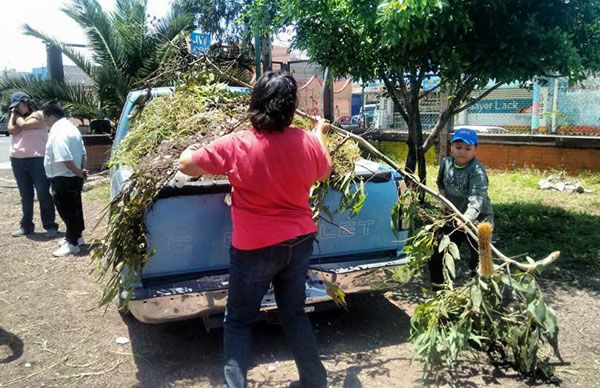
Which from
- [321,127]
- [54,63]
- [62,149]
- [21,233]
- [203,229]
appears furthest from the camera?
[54,63]

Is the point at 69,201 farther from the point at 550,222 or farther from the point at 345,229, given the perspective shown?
the point at 550,222

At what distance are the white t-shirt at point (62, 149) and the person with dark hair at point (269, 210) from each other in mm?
3629

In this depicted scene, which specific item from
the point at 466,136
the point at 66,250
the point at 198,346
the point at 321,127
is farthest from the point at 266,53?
the point at 198,346

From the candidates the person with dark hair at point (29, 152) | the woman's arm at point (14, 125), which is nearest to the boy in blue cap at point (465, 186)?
the person with dark hair at point (29, 152)

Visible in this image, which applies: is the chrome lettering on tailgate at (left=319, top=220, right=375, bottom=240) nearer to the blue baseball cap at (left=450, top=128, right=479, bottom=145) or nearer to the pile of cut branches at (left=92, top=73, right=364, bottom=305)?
the pile of cut branches at (left=92, top=73, right=364, bottom=305)

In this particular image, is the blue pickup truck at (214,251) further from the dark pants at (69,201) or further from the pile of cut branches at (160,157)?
the dark pants at (69,201)

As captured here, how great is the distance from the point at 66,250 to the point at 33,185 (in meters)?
1.48

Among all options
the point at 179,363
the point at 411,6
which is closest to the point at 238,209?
the point at 179,363

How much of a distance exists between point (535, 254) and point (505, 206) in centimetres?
220

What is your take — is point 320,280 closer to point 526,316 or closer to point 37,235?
point 526,316

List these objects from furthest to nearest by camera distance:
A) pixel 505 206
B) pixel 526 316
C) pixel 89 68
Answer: pixel 89 68 → pixel 505 206 → pixel 526 316

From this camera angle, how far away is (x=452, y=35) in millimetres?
4953

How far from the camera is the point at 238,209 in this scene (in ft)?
9.69

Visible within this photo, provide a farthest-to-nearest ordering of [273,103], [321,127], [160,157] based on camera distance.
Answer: [160,157] → [321,127] → [273,103]
